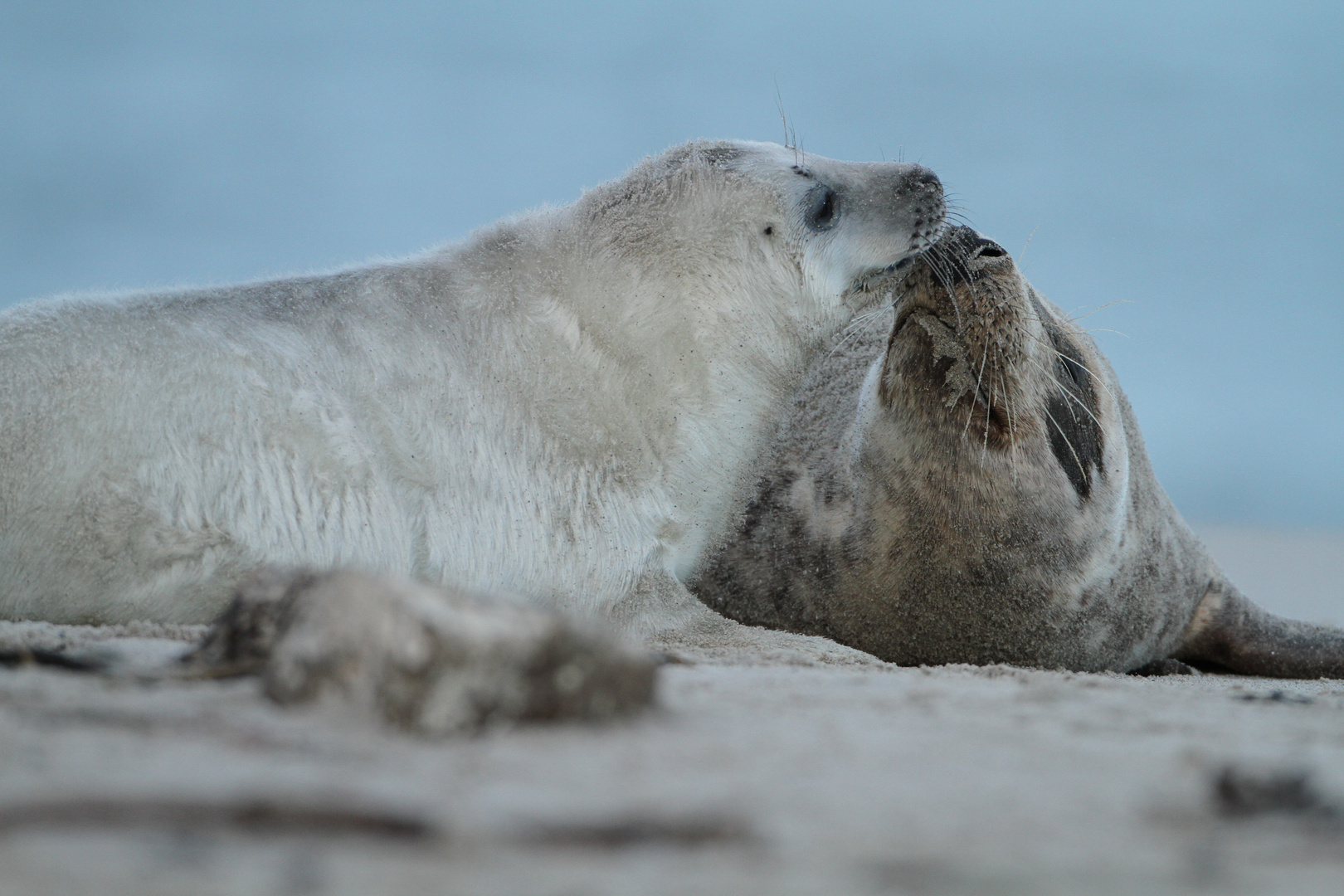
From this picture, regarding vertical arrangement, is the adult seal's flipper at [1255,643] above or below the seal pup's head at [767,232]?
below

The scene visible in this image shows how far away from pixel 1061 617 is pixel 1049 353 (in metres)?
0.71

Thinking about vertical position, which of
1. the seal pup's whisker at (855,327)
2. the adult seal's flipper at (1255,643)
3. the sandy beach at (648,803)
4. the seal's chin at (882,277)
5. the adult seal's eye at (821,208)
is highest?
the adult seal's eye at (821,208)

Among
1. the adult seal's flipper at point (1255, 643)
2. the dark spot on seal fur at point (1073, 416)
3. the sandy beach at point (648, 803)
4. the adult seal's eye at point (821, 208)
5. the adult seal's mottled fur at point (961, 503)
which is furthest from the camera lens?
the adult seal's flipper at point (1255, 643)

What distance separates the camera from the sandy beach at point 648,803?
979 millimetres

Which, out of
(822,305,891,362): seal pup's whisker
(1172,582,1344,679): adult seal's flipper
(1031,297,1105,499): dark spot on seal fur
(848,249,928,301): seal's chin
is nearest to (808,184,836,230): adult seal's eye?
(848,249,928,301): seal's chin

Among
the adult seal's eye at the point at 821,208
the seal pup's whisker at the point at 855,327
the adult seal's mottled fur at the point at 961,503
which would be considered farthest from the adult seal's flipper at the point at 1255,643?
the adult seal's eye at the point at 821,208

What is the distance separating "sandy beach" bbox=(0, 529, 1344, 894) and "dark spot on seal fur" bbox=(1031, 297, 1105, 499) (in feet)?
5.39

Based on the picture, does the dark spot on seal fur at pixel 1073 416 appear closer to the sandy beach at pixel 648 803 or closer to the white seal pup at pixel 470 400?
the white seal pup at pixel 470 400

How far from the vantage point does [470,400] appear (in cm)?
315

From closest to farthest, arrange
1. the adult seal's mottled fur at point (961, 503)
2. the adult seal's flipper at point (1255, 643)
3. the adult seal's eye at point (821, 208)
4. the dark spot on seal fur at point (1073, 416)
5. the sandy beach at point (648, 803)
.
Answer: the sandy beach at point (648, 803) → the adult seal's mottled fur at point (961, 503) → the dark spot on seal fur at point (1073, 416) → the adult seal's eye at point (821, 208) → the adult seal's flipper at point (1255, 643)

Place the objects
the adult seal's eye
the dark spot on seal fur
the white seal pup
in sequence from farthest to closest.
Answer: the adult seal's eye → the dark spot on seal fur → the white seal pup

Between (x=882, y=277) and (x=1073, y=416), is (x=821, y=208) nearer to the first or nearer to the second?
(x=882, y=277)

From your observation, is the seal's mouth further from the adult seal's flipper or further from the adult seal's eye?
the adult seal's flipper

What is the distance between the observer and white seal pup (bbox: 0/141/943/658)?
2744mm
